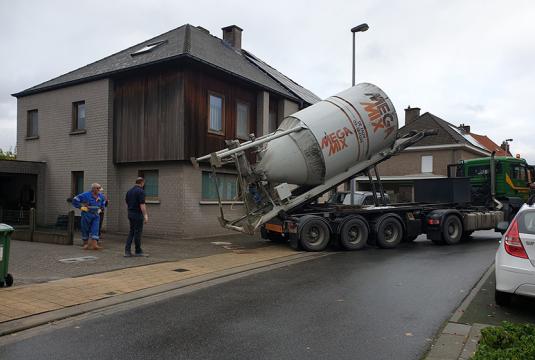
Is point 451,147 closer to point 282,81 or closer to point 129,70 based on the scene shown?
point 282,81

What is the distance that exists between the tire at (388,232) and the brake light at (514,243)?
686 cm

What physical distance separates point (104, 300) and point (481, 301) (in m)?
5.30

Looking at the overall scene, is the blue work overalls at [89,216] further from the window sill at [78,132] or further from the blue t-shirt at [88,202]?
the window sill at [78,132]

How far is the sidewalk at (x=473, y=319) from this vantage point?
4.53m

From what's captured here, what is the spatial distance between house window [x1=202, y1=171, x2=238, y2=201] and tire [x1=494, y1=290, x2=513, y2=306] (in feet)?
35.8

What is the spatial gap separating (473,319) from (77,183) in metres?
15.7

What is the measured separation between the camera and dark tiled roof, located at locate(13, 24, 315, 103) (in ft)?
51.4

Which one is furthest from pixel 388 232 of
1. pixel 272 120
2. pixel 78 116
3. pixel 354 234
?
pixel 78 116

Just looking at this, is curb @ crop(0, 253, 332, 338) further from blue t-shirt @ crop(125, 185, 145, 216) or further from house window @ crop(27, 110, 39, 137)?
house window @ crop(27, 110, 39, 137)

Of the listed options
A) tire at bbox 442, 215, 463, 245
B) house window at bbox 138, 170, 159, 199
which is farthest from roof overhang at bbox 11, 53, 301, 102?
tire at bbox 442, 215, 463, 245

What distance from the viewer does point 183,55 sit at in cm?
1452

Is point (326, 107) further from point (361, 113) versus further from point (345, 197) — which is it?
point (345, 197)

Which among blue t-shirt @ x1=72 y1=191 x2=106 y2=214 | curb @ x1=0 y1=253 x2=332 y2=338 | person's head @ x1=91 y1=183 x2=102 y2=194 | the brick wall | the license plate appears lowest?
curb @ x1=0 y1=253 x2=332 y2=338

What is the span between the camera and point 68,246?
12328mm
